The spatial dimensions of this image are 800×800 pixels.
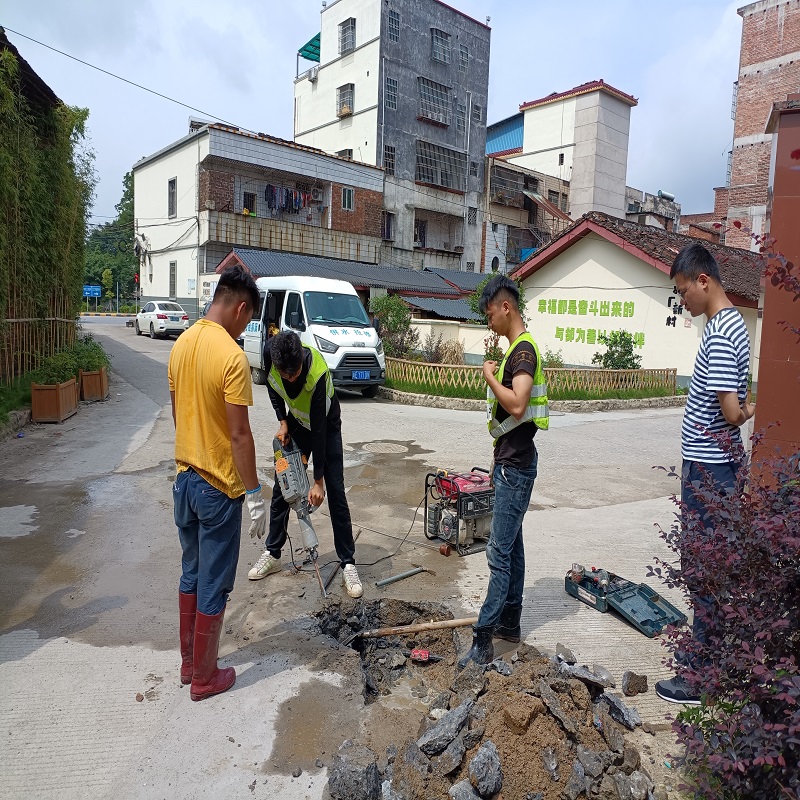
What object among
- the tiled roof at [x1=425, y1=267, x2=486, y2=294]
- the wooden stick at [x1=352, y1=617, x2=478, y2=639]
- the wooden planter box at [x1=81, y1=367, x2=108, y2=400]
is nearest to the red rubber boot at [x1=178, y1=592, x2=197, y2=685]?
the wooden stick at [x1=352, y1=617, x2=478, y2=639]

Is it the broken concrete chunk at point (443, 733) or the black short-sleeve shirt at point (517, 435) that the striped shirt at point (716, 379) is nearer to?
the black short-sleeve shirt at point (517, 435)

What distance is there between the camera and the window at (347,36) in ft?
107

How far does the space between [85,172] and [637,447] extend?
1245cm

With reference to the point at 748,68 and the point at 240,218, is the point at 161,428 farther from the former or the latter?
the point at 748,68

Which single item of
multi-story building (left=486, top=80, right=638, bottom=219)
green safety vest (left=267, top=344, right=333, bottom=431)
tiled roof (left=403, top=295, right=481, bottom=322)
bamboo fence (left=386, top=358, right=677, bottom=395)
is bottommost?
bamboo fence (left=386, top=358, right=677, bottom=395)

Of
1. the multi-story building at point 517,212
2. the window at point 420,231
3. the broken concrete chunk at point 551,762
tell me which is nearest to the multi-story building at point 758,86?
the multi-story building at point 517,212

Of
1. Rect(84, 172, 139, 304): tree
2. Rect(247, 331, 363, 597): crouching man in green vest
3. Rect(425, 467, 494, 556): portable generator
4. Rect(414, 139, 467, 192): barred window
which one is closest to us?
Rect(247, 331, 363, 597): crouching man in green vest

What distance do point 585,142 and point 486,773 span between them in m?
40.6

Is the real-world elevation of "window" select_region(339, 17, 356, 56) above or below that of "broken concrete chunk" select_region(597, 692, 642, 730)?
above

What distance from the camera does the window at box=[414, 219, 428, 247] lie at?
113 ft

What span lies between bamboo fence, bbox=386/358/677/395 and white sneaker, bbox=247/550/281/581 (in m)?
9.01

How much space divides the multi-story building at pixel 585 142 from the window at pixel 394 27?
11959 millimetres

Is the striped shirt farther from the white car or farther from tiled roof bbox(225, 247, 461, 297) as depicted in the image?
the white car

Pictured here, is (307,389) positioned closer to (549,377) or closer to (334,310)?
(334,310)
